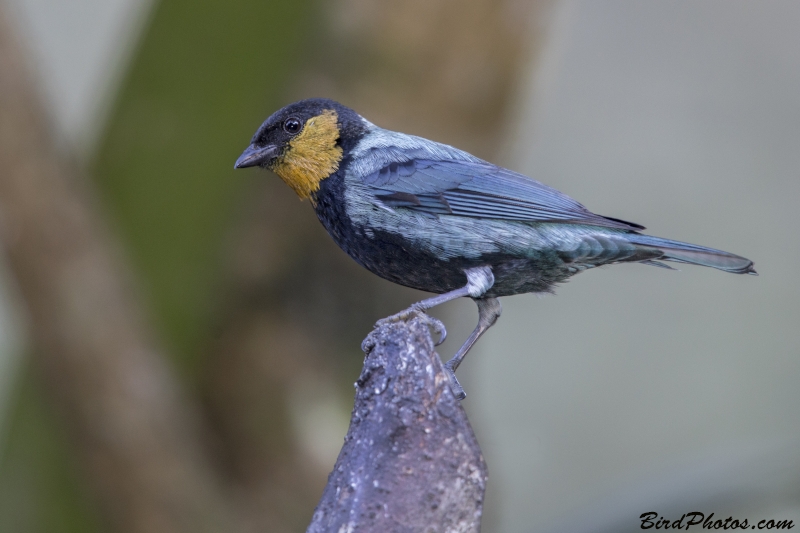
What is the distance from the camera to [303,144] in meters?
3.51

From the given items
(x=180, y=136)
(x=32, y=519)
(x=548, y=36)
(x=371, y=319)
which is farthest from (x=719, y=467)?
(x=32, y=519)

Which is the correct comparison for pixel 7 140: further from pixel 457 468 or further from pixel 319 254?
pixel 457 468

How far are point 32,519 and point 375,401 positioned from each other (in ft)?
17.9

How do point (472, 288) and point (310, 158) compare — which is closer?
point (472, 288)

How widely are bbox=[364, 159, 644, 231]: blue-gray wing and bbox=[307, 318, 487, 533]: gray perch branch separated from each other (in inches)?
41.8

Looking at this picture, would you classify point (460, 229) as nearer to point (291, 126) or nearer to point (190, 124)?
point (291, 126)

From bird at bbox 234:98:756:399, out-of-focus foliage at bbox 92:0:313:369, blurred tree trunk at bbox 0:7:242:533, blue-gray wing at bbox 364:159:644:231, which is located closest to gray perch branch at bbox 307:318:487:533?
bird at bbox 234:98:756:399

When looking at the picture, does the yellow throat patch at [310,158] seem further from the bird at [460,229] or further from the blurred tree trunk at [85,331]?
the blurred tree trunk at [85,331]

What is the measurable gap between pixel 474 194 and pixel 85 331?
10.9 feet


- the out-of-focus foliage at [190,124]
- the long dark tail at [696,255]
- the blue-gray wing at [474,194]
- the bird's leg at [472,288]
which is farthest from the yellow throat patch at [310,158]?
the out-of-focus foliage at [190,124]

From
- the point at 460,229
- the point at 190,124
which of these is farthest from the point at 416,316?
the point at 190,124

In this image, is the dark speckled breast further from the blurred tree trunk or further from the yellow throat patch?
the blurred tree trunk

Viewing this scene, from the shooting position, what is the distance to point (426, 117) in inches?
234

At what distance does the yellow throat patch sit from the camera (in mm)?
3424
